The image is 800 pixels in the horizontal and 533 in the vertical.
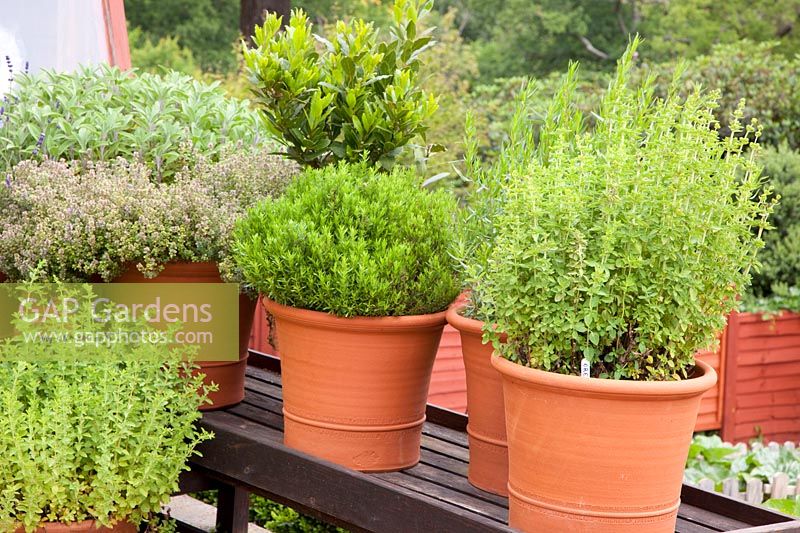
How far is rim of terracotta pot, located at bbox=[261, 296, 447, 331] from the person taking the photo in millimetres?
2336

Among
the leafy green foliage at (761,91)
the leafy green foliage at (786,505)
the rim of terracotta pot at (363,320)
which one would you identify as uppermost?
the leafy green foliage at (761,91)

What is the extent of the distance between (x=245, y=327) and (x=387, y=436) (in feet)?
2.09

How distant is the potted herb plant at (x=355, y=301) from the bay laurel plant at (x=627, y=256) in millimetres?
320

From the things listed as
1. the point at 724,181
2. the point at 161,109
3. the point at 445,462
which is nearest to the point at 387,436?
the point at 445,462

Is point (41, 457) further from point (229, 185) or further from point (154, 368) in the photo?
point (229, 185)

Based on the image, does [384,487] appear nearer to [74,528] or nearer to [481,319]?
[481,319]

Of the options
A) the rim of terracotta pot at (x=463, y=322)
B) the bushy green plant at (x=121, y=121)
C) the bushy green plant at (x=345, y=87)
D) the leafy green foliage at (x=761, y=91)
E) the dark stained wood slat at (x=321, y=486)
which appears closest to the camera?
the dark stained wood slat at (x=321, y=486)

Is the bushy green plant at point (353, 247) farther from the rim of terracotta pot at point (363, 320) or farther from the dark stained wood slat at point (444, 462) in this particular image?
the dark stained wood slat at point (444, 462)

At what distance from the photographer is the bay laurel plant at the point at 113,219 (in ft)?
8.68

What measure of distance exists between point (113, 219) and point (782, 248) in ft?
17.3

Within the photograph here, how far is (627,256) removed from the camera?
1952mm

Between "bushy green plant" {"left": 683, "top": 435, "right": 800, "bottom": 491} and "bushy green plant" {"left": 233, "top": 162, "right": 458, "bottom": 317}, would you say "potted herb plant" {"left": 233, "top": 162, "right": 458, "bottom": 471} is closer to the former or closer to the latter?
"bushy green plant" {"left": 233, "top": 162, "right": 458, "bottom": 317}

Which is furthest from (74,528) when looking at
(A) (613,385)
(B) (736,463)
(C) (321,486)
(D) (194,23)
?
(D) (194,23)

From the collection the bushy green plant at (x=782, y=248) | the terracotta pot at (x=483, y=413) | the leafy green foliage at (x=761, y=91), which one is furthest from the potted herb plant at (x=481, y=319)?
the leafy green foliage at (x=761, y=91)
